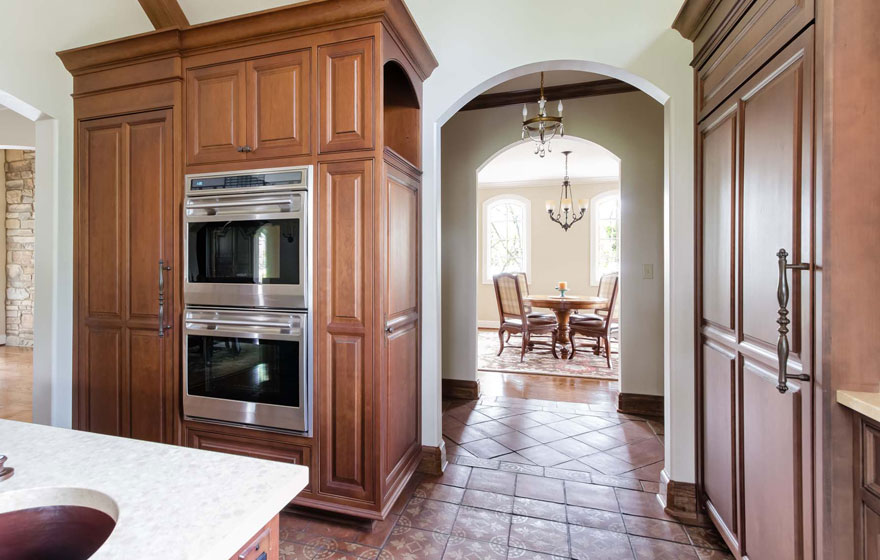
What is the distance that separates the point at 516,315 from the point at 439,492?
3.13 m

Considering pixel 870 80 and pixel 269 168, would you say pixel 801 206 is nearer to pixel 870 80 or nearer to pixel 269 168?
pixel 870 80

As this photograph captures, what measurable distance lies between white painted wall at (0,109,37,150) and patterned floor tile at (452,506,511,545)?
5.11m

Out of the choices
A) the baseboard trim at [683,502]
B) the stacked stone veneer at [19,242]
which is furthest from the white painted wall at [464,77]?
the stacked stone veneer at [19,242]

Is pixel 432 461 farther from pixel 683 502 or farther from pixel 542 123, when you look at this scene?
pixel 542 123

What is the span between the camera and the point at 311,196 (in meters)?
1.93

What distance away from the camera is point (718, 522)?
5.80ft

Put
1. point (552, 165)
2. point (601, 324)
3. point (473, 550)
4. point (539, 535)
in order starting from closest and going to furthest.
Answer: point (473, 550) < point (539, 535) < point (601, 324) < point (552, 165)

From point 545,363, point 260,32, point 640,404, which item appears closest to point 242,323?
point 260,32

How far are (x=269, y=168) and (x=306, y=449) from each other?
138 centimetres

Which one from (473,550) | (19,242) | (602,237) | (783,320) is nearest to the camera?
(783,320)

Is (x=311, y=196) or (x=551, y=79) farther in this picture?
(x=551, y=79)

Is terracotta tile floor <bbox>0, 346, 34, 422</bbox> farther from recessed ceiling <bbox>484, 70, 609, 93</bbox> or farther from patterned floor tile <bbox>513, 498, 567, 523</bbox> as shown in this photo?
recessed ceiling <bbox>484, 70, 609, 93</bbox>

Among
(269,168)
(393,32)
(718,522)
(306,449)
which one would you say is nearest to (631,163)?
(393,32)

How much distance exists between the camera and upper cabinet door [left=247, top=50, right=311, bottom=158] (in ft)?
6.43
